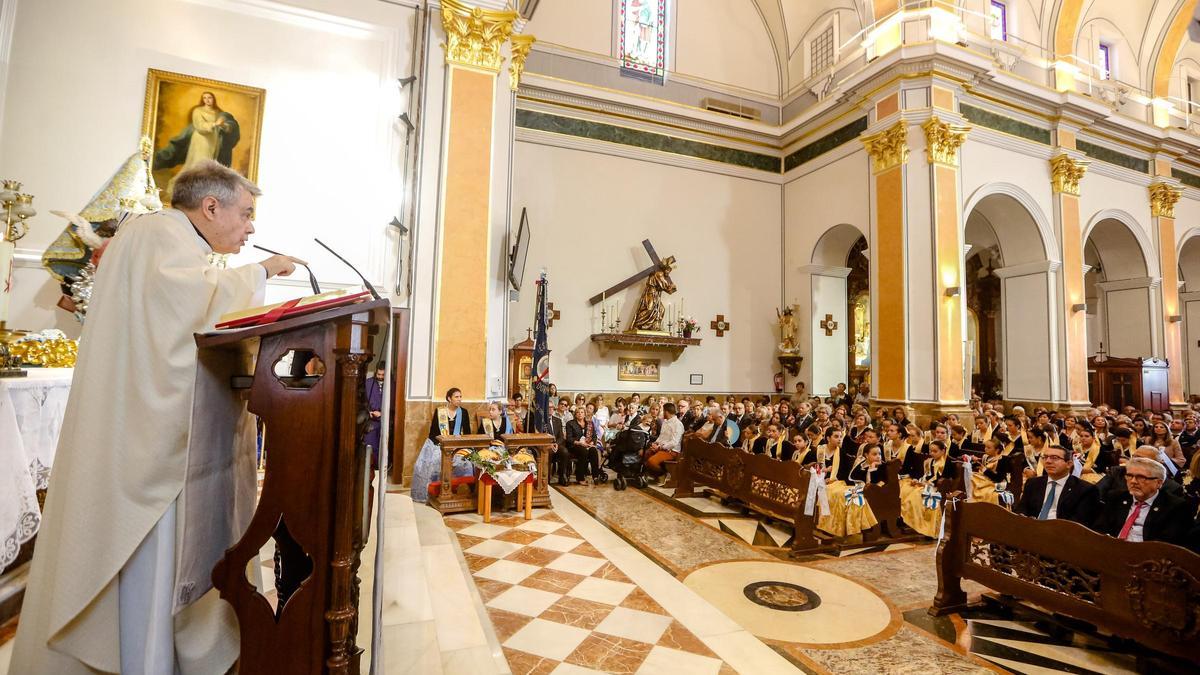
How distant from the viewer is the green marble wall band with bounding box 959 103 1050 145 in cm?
1168

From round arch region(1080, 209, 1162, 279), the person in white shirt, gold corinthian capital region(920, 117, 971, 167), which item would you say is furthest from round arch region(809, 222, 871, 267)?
the person in white shirt

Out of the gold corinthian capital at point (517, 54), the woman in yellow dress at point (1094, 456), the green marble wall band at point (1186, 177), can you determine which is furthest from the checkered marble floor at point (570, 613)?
the green marble wall band at point (1186, 177)

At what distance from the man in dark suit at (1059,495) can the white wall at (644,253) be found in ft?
28.6

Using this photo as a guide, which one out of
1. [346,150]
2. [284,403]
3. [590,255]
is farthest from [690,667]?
[590,255]

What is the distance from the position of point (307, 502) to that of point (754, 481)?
579 cm

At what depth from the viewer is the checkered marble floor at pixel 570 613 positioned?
123 inches

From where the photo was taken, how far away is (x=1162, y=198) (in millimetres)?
14469

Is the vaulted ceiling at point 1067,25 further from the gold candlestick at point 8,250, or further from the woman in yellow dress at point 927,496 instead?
the gold candlestick at point 8,250

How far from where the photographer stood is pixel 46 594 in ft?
4.69

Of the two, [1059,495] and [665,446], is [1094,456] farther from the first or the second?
[665,446]

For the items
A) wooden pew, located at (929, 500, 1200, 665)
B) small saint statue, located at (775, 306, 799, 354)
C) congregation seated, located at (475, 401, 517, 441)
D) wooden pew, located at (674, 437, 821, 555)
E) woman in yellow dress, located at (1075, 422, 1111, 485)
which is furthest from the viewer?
small saint statue, located at (775, 306, 799, 354)

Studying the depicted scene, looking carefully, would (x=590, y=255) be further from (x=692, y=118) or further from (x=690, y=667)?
(x=690, y=667)

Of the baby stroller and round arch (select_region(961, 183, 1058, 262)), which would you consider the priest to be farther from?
round arch (select_region(961, 183, 1058, 262))

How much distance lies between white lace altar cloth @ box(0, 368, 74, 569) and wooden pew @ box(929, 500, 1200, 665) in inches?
198
